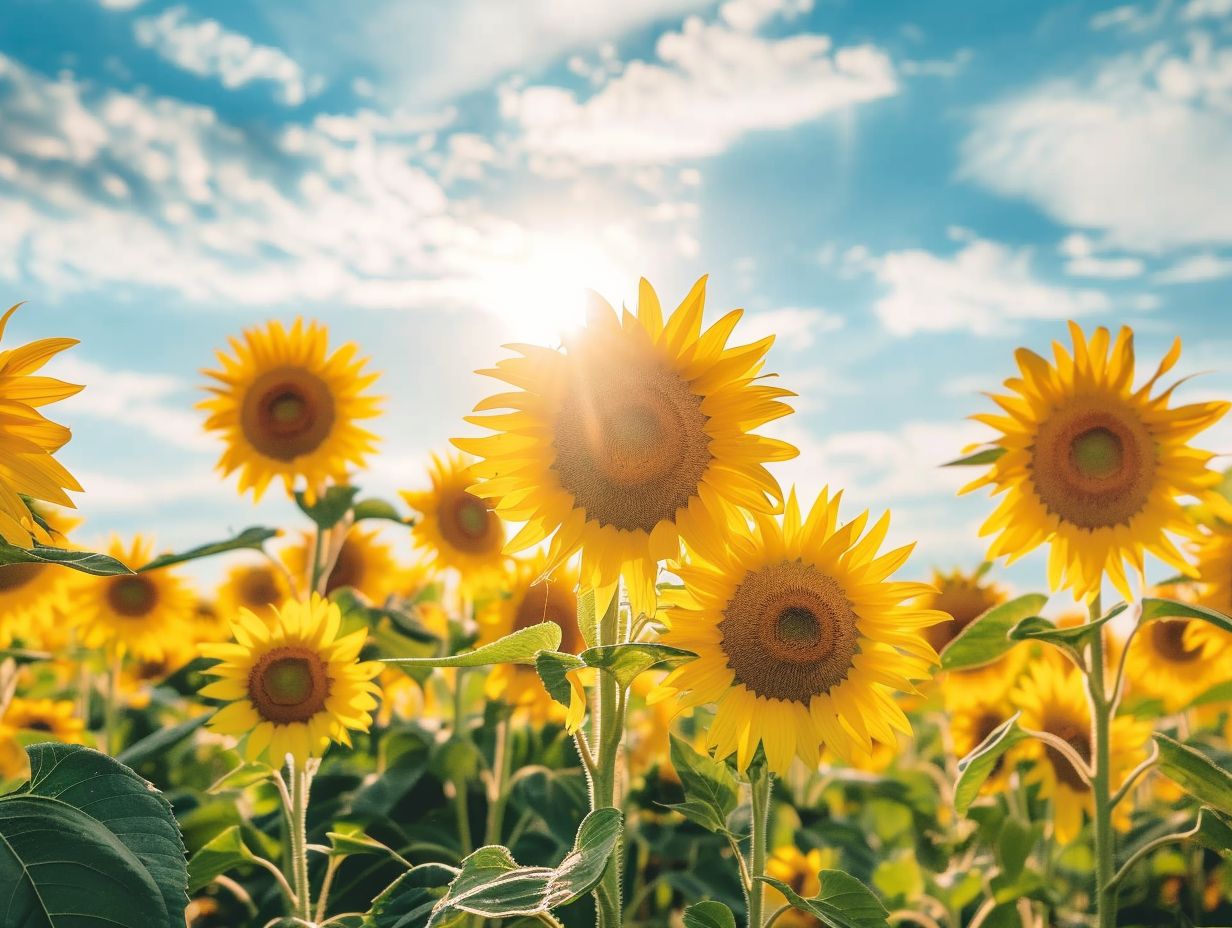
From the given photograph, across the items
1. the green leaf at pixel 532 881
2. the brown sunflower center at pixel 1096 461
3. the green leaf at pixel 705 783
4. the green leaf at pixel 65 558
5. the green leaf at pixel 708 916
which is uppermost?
the brown sunflower center at pixel 1096 461

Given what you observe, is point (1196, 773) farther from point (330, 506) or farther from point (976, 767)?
point (330, 506)

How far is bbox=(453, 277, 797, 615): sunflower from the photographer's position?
2229 mm

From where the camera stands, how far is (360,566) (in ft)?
20.0

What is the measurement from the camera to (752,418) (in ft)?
7.33

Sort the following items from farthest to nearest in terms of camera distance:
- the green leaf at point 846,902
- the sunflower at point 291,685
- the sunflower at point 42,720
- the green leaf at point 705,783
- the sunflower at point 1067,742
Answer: the sunflower at point 42,720
the sunflower at point 1067,742
the sunflower at point 291,685
the green leaf at point 705,783
the green leaf at point 846,902

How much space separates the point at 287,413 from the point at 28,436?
2.98 meters

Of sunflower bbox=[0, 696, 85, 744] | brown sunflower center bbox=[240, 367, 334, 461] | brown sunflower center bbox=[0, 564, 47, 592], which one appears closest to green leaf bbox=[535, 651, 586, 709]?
brown sunflower center bbox=[240, 367, 334, 461]

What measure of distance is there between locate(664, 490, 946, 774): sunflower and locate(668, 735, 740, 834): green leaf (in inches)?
3.2

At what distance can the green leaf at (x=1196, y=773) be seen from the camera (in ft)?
7.95

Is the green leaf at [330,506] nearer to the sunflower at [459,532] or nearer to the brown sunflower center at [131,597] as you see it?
the sunflower at [459,532]

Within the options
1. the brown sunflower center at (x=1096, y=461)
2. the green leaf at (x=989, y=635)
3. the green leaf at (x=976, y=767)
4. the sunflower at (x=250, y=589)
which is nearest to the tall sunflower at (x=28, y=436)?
the green leaf at (x=976, y=767)

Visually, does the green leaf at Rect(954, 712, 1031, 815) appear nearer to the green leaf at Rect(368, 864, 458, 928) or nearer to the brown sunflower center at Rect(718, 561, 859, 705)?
the brown sunflower center at Rect(718, 561, 859, 705)

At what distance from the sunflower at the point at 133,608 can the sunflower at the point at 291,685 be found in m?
3.14

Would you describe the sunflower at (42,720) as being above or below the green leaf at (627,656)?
below
